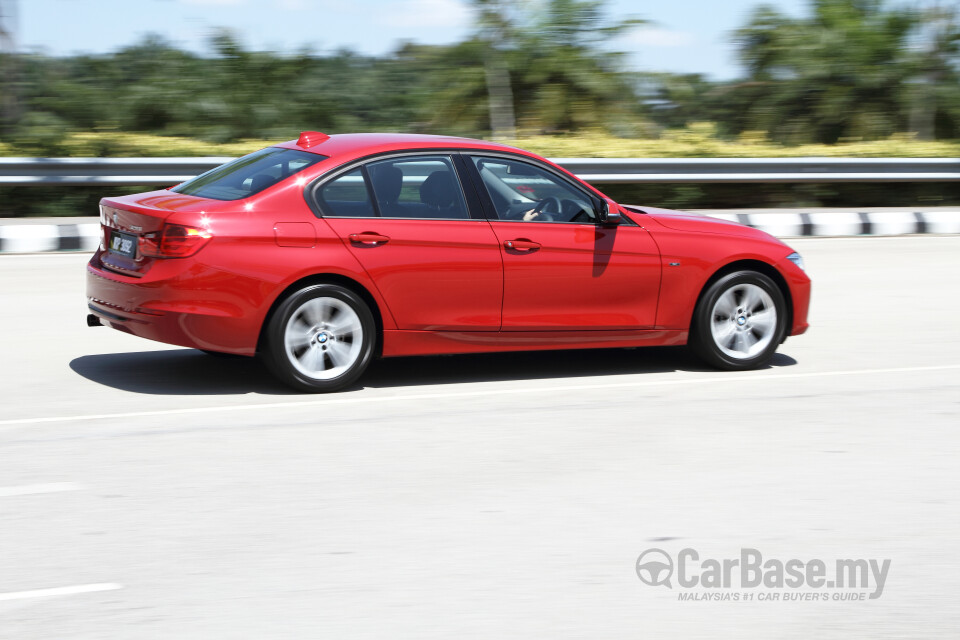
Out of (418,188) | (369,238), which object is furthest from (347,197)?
(418,188)

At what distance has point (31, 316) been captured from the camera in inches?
365

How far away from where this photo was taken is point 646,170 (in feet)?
53.9

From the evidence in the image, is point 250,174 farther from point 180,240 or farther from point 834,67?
point 834,67

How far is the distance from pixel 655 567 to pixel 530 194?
345 cm

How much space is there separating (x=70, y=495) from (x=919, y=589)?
3324 millimetres

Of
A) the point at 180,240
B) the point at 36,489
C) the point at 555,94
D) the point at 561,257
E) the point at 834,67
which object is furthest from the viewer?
the point at 834,67

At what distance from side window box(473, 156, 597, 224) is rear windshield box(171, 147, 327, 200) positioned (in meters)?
1.04

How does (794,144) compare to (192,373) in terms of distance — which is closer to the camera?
(192,373)

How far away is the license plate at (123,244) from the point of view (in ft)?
21.9

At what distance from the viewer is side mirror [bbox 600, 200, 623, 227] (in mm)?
7379

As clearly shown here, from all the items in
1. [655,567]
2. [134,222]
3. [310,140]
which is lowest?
[655,567]

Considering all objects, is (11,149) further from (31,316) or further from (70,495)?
(70,495)

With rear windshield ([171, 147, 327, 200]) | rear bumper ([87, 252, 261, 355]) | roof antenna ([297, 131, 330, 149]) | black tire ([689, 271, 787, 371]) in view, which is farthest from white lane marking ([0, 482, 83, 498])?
black tire ([689, 271, 787, 371])

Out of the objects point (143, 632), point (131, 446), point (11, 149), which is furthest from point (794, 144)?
point (143, 632)
